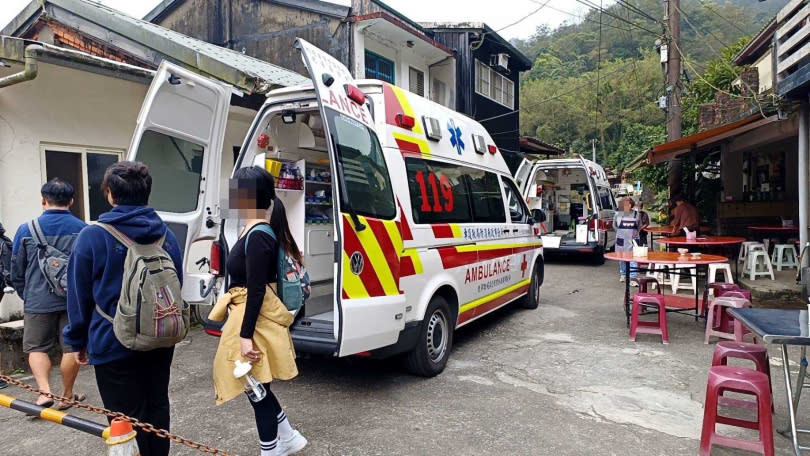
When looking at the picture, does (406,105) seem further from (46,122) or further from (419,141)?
(46,122)

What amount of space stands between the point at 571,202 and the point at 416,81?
19.4 feet

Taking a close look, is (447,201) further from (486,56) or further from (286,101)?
(486,56)

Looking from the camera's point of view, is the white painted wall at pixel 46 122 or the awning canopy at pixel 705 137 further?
the awning canopy at pixel 705 137

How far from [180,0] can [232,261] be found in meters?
13.6

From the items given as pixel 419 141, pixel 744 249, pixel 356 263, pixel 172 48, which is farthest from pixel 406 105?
pixel 744 249

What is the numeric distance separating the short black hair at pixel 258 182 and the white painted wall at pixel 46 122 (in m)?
4.09

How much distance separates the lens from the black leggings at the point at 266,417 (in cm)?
272

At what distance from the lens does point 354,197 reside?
3.54 meters

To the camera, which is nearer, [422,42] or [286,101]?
[286,101]

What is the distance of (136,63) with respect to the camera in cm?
742

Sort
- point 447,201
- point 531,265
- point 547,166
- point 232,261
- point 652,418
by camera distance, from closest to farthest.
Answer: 1. point 232,261
2. point 652,418
3. point 447,201
4. point 531,265
5. point 547,166

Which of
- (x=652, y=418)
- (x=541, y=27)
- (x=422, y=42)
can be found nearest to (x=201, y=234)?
(x=652, y=418)

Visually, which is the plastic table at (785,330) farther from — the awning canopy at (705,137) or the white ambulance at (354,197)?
the awning canopy at (705,137)

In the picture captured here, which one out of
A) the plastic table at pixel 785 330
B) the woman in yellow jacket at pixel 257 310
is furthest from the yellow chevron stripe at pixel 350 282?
the plastic table at pixel 785 330
